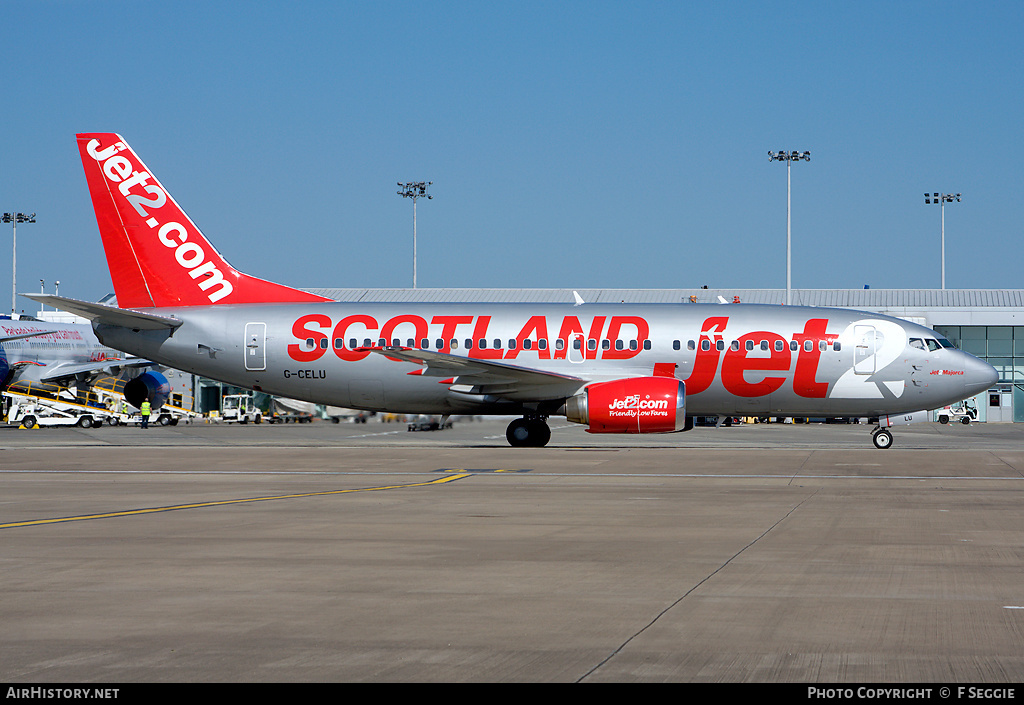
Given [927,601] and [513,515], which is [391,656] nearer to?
[927,601]

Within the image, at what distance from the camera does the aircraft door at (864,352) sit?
30.3 metres

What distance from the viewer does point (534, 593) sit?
8500 millimetres

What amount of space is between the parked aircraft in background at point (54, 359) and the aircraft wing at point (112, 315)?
2443cm

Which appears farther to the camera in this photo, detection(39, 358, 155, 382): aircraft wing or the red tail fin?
detection(39, 358, 155, 382): aircraft wing

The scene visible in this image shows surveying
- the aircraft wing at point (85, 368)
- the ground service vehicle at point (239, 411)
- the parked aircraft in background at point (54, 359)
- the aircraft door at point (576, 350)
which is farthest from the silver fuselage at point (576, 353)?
the ground service vehicle at point (239, 411)

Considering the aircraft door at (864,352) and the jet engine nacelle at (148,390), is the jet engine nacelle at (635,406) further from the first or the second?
the jet engine nacelle at (148,390)

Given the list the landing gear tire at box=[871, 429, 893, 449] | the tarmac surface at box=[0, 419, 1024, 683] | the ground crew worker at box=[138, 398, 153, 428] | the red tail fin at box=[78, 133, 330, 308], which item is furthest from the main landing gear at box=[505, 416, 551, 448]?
the ground crew worker at box=[138, 398, 153, 428]

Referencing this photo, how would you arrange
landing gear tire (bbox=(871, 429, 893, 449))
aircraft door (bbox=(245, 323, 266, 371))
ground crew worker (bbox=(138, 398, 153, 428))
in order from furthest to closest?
ground crew worker (bbox=(138, 398, 153, 428))
aircraft door (bbox=(245, 323, 266, 371))
landing gear tire (bbox=(871, 429, 893, 449))

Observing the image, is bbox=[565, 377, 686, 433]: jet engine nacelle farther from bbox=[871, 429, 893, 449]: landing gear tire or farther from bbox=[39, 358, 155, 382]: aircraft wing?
bbox=[39, 358, 155, 382]: aircraft wing

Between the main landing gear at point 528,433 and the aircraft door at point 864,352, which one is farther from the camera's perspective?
the main landing gear at point 528,433

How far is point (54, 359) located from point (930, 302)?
63.9 metres

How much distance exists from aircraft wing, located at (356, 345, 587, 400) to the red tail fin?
5.74 meters

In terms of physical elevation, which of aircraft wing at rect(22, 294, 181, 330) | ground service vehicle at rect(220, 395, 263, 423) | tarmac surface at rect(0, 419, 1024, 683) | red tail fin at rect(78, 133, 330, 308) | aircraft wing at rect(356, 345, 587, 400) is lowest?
ground service vehicle at rect(220, 395, 263, 423)

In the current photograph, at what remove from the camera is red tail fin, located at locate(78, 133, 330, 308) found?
1255 inches
